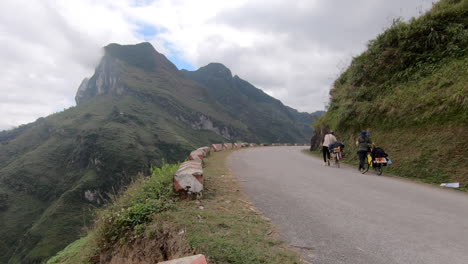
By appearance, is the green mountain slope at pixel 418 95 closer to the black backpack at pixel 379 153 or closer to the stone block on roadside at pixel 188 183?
the black backpack at pixel 379 153

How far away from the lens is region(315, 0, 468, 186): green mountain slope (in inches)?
372

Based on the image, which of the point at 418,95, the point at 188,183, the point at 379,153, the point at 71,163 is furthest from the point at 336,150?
the point at 71,163

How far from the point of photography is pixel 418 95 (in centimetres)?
1175

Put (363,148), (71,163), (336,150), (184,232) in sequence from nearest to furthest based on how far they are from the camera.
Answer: (184,232) → (363,148) → (336,150) → (71,163)

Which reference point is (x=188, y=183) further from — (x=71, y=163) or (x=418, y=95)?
(x=71, y=163)

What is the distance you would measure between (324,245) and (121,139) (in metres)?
145

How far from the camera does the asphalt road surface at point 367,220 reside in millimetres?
3549

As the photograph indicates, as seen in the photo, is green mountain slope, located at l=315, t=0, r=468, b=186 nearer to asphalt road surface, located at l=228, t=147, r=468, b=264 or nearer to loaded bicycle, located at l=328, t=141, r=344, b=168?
loaded bicycle, located at l=328, t=141, r=344, b=168

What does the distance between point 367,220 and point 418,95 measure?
951 cm

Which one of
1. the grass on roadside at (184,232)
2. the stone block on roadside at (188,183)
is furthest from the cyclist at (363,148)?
the stone block on roadside at (188,183)

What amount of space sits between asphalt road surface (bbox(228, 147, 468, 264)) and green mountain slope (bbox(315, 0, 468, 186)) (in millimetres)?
2073

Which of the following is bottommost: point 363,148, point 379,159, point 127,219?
point 127,219

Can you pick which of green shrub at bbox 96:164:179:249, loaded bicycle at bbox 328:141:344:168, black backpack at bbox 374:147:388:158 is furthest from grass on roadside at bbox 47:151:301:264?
loaded bicycle at bbox 328:141:344:168

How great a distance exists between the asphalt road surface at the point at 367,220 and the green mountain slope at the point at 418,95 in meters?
2.07
